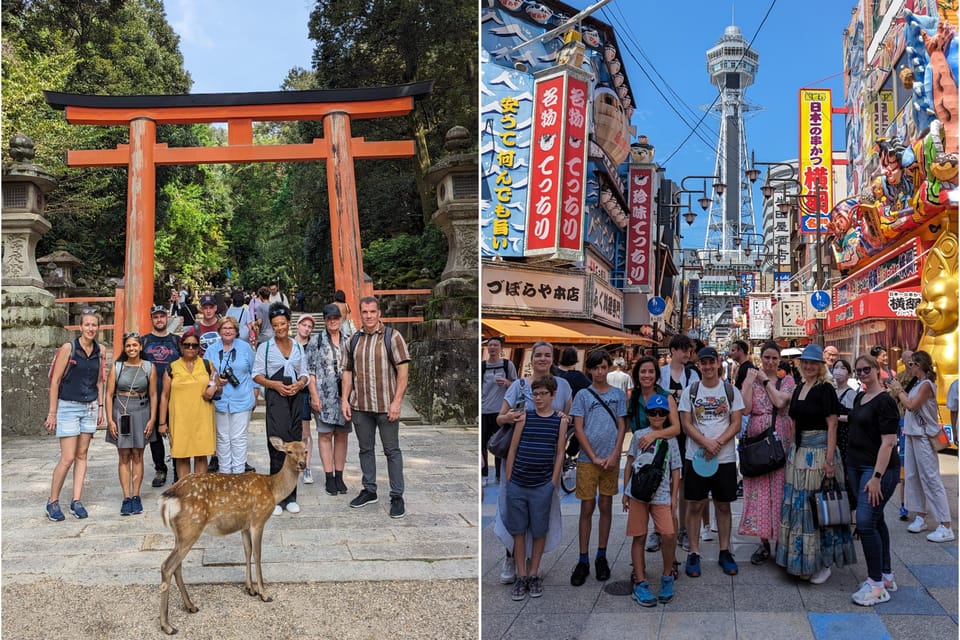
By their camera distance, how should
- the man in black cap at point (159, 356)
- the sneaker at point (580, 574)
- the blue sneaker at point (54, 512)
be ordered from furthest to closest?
the man in black cap at point (159, 356) < the blue sneaker at point (54, 512) < the sneaker at point (580, 574)

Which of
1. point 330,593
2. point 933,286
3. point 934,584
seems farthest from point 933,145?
point 330,593

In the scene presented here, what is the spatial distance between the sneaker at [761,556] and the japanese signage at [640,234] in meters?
18.0

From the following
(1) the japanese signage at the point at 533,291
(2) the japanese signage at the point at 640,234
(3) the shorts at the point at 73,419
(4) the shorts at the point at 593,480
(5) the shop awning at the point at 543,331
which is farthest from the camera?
(2) the japanese signage at the point at 640,234

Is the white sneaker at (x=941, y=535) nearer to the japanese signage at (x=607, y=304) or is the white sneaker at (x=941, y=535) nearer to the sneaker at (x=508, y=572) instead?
the sneaker at (x=508, y=572)

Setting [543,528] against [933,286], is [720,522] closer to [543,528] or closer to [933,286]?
[543,528]

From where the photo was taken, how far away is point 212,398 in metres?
6.00

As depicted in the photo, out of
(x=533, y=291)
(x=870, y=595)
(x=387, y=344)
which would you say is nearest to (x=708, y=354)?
(x=870, y=595)

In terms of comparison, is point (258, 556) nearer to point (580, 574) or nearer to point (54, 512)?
point (580, 574)

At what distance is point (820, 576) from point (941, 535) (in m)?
1.59

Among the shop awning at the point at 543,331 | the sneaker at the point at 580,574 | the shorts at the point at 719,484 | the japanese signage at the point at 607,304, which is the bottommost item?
the sneaker at the point at 580,574

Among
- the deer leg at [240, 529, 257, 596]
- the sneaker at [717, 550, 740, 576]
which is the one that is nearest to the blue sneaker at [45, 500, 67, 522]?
the deer leg at [240, 529, 257, 596]

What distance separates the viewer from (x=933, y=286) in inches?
361

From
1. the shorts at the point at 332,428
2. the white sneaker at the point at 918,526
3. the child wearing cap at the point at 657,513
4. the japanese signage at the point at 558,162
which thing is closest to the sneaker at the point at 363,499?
the shorts at the point at 332,428

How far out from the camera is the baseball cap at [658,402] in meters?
4.85
